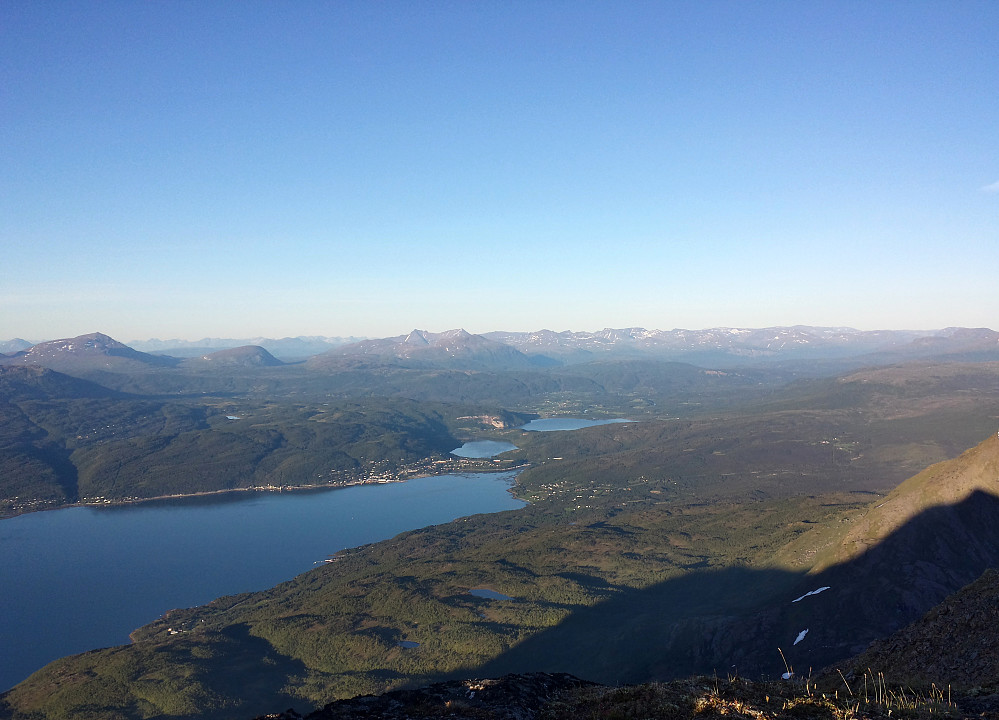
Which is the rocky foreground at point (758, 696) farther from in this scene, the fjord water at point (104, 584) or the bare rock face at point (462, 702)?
the fjord water at point (104, 584)

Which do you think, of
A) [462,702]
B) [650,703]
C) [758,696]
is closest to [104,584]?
[462,702]

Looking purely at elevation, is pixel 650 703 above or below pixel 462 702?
above

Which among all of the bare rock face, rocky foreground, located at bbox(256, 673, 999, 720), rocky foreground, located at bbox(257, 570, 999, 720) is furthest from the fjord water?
rocky foreground, located at bbox(257, 570, 999, 720)

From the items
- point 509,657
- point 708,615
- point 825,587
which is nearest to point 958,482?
point 825,587

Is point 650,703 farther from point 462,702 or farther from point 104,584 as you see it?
point 104,584

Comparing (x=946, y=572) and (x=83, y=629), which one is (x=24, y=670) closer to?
(x=83, y=629)

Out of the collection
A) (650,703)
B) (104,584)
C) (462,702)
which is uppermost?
(650,703)

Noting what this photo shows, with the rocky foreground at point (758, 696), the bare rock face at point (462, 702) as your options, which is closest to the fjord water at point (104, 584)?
the bare rock face at point (462, 702)

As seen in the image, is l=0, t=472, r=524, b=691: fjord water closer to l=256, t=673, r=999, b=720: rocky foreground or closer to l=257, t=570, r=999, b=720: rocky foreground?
l=256, t=673, r=999, b=720: rocky foreground
